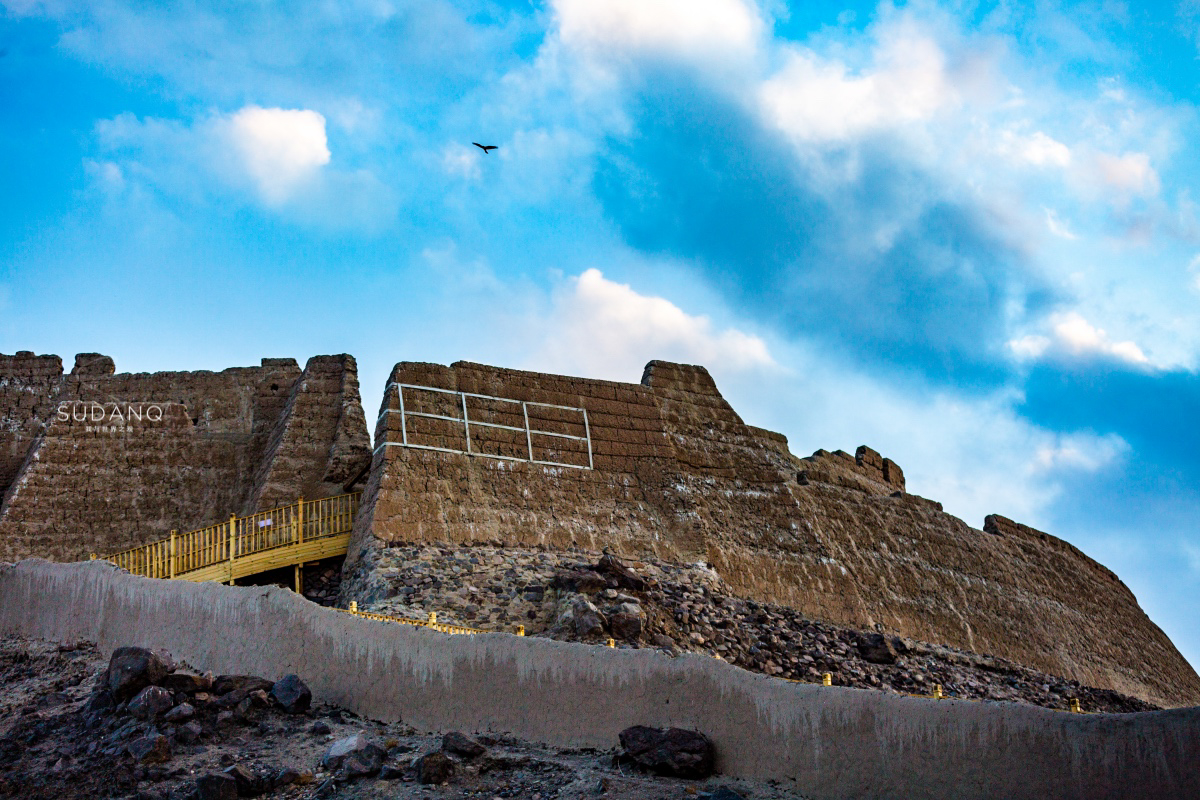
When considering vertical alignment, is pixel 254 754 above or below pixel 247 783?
above

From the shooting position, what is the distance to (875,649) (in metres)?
22.3

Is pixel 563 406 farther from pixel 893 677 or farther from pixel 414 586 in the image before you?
pixel 893 677

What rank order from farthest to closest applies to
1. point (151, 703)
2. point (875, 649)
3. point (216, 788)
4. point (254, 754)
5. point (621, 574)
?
point (875, 649), point (621, 574), point (151, 703), point (254, 754), point (216, 788)

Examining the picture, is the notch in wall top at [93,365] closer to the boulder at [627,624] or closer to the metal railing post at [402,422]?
the metal railing post at [402,422]

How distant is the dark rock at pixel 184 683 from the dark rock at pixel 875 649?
40.3 ft

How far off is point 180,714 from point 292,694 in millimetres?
1012

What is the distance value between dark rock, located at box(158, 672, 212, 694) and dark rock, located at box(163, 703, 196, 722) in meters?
0.48

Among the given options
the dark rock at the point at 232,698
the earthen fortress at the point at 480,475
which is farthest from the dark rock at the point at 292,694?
the earthen fortress at the point at 480,475

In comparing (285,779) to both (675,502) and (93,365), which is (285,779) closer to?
(675,502)

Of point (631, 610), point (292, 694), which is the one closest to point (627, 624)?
point (631, 610)

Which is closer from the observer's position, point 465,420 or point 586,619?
point 586,619

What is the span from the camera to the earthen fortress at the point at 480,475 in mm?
21875

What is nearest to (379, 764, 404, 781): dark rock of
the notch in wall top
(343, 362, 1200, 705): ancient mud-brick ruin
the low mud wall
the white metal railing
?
the low mud wall

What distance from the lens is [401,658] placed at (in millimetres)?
12469
